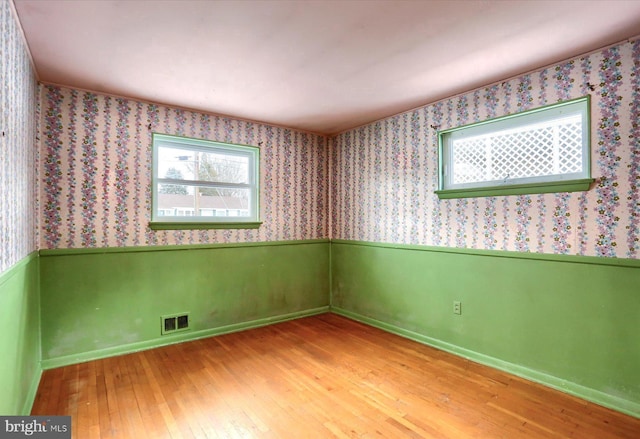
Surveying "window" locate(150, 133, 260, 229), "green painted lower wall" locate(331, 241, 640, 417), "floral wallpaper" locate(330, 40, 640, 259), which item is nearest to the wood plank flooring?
"green painted lower wall" locate(331, 241, 640, 417)

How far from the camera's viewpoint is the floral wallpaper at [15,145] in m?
1.56

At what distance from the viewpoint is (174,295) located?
132 inches

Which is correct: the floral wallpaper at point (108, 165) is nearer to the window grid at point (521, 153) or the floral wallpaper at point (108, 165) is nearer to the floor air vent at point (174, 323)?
the floor air vent at point (174, 323)

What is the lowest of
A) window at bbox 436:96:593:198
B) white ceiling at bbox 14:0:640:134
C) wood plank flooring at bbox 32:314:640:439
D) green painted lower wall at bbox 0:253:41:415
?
wood plank flooring at bbox 32:314:640:439

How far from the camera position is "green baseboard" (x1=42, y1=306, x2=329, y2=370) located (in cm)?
280

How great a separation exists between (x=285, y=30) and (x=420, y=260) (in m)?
2.37

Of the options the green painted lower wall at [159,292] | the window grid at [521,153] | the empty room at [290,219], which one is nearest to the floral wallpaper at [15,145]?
the empty room at [290,219]

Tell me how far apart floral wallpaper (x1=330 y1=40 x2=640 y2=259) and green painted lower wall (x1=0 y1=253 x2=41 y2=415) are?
304 centimetres

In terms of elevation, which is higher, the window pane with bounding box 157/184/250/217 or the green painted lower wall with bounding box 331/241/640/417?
the window pane with bounding box 157/184/250/217

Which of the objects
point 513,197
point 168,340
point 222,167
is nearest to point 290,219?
point 222,167

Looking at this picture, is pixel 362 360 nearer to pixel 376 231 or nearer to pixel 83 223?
pixel 376 231

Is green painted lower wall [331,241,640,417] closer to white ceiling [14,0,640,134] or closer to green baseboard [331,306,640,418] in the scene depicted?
green baseboard [331,306,640,418]

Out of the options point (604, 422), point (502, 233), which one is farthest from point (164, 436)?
point (502, 233)

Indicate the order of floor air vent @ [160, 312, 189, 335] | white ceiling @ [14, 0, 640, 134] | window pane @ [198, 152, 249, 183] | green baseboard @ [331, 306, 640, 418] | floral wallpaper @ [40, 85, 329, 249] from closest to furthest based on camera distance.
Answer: white ceiling @ [14, 0, 640, 134]
green baseboard @ [331, 306, 640, 418]
floral wallpaper @ [40, 85, 329, 249]
floor air vent @ [160, 312, 189, 335]
window pane @ [198, 152, 249, 183]
